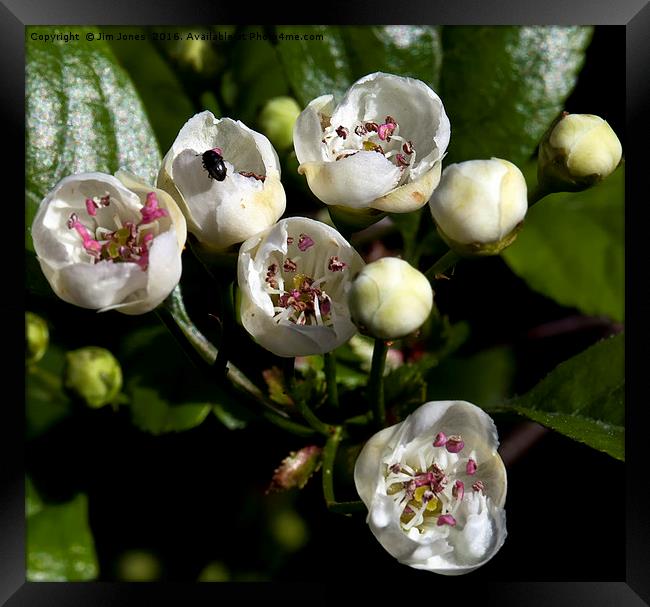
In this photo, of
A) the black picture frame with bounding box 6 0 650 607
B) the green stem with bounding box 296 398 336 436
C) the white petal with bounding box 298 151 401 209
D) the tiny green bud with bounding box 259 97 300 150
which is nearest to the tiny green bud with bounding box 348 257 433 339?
the white petal with bounding box 298 151 401 209

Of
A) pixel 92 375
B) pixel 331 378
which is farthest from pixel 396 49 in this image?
pixel 92 375

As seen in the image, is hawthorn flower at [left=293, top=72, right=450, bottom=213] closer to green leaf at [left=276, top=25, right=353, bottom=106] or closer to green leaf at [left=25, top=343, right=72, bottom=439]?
green leaf at [left=276, top=25, right=353, bottom=106]

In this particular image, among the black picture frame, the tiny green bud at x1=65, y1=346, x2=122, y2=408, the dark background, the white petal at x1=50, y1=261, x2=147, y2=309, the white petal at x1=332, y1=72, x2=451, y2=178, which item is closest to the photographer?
the white petal at x1=50, y1=261, x2=147, y2=309

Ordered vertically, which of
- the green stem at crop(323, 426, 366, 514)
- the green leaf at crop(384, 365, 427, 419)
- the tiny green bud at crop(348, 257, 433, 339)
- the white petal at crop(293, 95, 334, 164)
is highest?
the white petal at crop(293, 95, 334, 164)

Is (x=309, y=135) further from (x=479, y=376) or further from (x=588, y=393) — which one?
(x=479, y=376)

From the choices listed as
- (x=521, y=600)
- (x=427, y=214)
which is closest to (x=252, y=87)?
(x=427, y=214)

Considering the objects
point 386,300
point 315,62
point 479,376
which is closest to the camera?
point 386,300
